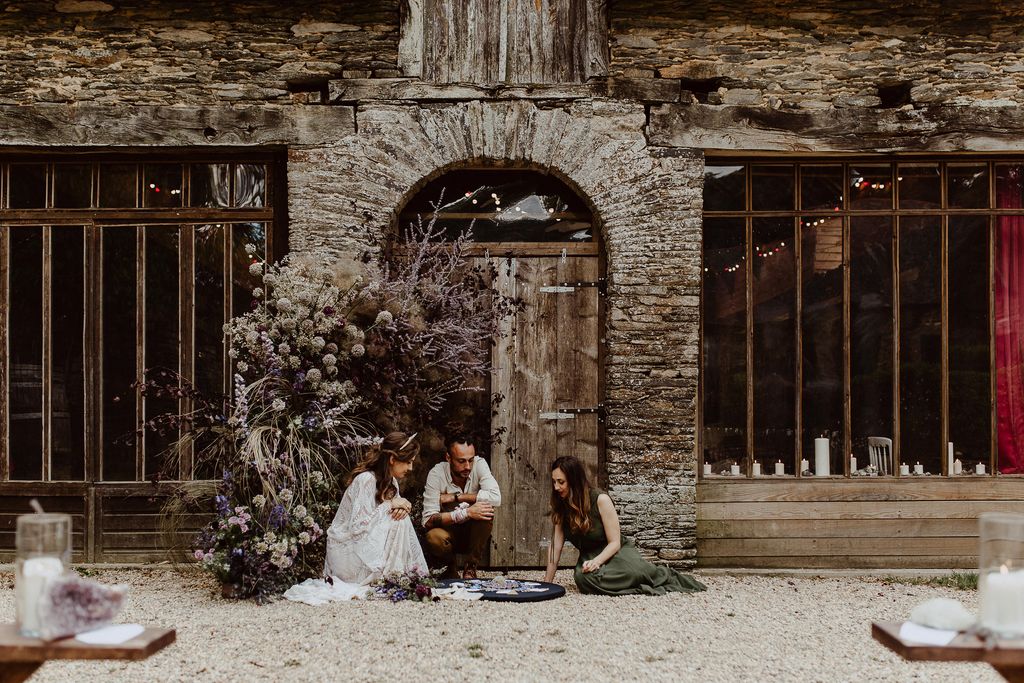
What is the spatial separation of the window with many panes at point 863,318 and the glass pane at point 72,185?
190 inches

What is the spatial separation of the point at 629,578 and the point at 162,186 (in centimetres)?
460

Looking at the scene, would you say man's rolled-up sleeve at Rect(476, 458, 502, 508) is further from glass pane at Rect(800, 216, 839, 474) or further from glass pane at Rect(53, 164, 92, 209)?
glass pane at Rect(53, 164, 92, 209)

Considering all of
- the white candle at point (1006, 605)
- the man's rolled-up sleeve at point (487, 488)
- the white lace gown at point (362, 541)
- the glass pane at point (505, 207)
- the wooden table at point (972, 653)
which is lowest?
the white lace gown at point (362, 541)

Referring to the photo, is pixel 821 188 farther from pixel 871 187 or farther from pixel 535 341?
pixel 535 341

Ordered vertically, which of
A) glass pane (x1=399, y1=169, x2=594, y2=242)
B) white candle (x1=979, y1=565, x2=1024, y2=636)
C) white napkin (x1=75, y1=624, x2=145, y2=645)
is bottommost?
white napkin (x1=75, y1=624, x2=145, y2=645)

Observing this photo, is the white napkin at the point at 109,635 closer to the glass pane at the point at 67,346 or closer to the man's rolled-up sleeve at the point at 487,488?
the man's rolled-up sleeve at the point at 487,488

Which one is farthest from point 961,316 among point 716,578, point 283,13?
point 283,13

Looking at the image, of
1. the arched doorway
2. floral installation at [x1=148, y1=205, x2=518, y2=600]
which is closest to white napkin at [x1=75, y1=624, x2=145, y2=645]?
floral installation at [x1=148, y1=205, x2=518, y2=600]

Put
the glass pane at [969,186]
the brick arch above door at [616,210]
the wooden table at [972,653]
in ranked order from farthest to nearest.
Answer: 1. the glass pane at [969,186]
2. the brick arch above door at [616,210]
3. the wooden table at [972,653]

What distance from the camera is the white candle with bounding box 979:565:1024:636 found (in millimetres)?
2844

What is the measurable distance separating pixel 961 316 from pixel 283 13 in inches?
226

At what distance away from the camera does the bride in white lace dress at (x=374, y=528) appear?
602 centimetres

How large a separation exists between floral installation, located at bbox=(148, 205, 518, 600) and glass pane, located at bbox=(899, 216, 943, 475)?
3.30 meters

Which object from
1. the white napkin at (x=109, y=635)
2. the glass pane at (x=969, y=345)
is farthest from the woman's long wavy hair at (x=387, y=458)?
the glass pane at (x=969, y=345)
